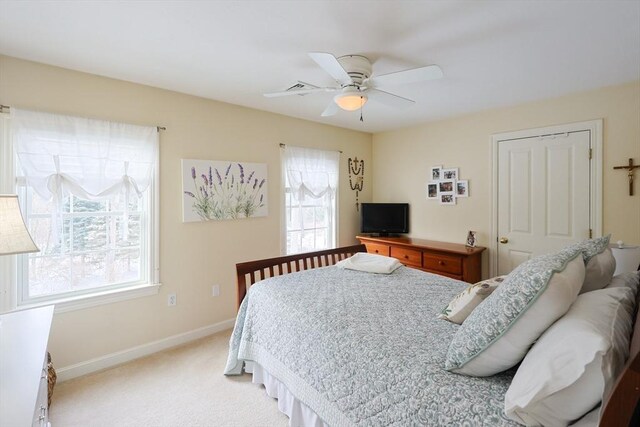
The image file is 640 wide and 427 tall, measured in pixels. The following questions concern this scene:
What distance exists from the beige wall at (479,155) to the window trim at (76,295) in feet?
10.4

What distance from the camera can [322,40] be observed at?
6.36 ft

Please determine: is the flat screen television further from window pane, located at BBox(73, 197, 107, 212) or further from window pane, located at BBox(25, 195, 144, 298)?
window pane, located at BBox(73, 197, 107, 212)

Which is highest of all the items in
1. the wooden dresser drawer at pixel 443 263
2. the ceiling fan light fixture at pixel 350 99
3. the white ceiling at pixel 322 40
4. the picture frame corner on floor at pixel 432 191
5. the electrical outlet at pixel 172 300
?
the white ceiling at pixel 322 40

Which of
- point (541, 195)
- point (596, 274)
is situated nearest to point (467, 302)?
point (596, 274)

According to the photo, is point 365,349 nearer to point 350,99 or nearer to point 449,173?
point 350,99

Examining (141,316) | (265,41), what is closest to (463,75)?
(265,41)

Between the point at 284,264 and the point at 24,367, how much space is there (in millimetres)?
2031

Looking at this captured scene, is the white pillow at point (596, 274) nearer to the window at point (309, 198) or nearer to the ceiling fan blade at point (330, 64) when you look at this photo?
the ceiling fan blade at point (330, 64)

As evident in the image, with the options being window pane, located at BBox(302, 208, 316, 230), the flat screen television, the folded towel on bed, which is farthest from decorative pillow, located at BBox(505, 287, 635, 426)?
the flat screen television

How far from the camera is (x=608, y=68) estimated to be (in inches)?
93.2

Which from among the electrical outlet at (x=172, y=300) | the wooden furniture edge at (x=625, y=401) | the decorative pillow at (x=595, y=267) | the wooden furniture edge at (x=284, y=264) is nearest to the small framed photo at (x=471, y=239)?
the wooden furniture edge at (x=284, y=264)

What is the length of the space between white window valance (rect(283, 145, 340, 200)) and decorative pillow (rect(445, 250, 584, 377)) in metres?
2.97

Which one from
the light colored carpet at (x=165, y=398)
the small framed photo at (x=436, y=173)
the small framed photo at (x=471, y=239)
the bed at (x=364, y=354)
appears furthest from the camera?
the small framed photo at (x=436, y=173)

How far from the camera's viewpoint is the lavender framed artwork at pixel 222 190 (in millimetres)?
3016
